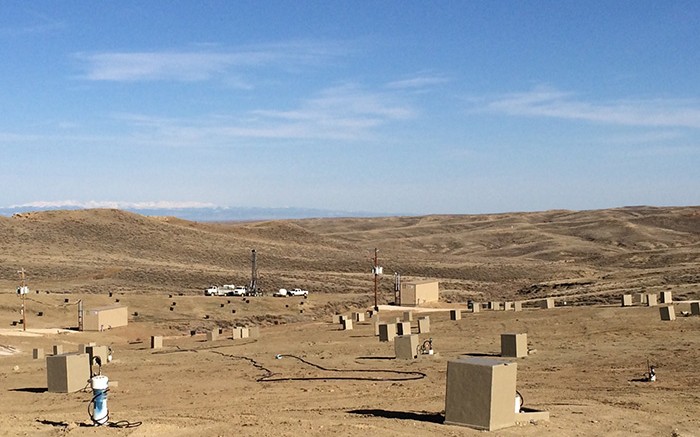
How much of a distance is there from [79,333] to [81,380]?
973 inches

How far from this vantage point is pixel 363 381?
24938mm

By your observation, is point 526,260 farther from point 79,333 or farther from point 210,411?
point 210,411

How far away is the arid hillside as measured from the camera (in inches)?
2921

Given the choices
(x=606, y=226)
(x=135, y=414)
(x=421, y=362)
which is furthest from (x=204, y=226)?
(x=135, y=414)

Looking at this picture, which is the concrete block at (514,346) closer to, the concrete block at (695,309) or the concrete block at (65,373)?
the concrete block at (695,309)

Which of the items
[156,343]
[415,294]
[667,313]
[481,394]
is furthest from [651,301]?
[481,394]

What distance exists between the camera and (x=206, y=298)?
65.6m

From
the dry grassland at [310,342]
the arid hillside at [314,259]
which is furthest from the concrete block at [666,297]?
the arid hillside at [314,259]

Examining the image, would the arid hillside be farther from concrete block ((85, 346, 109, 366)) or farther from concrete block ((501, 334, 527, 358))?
concrete block ((85, 346, 109, 366))

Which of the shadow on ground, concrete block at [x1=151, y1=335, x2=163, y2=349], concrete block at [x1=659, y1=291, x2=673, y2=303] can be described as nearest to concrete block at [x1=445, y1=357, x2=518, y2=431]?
the shadow on ground

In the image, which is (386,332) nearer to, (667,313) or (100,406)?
(667,313)

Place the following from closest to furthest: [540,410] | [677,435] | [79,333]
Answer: [677,435] < [540,410] < [79,333]

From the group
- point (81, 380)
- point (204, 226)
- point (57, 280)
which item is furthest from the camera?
point (204, 226)

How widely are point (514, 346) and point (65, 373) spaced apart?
48.3 feet
